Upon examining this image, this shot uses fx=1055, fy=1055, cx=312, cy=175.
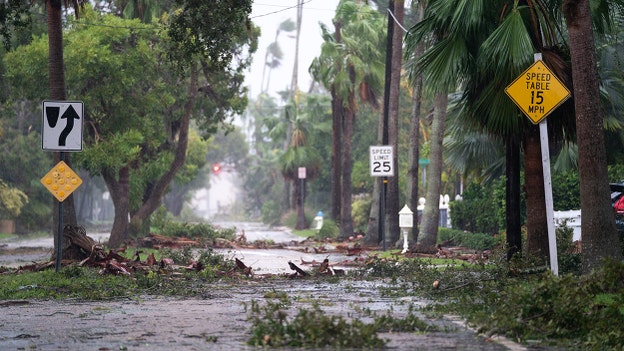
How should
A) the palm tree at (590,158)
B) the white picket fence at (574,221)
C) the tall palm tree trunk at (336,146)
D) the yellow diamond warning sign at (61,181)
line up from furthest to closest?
the tall palm tree trunk at (336,146), the white picket fence at (574,221), the yellow diamond warning sign at (61,181), the palm tree at (590,158)

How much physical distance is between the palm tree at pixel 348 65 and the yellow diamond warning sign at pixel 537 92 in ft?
85.6

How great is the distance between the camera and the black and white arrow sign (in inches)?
758

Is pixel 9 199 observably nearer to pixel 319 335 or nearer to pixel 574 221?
pixel 574 221

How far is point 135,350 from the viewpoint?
10.0m

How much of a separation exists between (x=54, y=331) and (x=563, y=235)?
11120 millimetres

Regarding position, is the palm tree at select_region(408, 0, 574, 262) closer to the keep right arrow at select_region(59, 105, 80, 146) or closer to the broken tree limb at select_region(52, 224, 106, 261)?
the keep right arrow at select_region(59, 105, 80, 146)

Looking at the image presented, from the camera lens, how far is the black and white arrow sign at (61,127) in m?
19.2

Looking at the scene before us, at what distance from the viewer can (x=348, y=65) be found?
152ft

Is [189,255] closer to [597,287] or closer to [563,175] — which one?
[563,175]

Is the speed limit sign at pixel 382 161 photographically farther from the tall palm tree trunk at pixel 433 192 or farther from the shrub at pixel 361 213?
the shrub at pixel 361 213

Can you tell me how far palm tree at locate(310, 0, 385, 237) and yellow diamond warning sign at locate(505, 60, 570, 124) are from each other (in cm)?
2608

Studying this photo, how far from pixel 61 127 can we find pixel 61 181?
3.94 feet

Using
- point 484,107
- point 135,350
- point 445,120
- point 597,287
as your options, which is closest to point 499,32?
point 484,107

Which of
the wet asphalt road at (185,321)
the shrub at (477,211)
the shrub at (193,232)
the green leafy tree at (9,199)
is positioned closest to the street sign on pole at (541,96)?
the wet asphalt road at (185,321)
